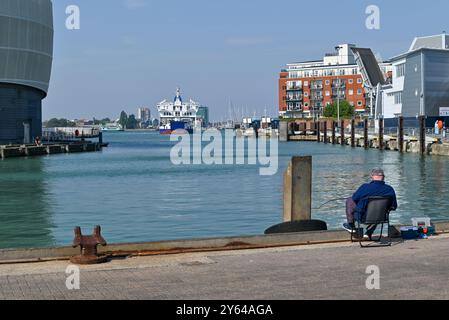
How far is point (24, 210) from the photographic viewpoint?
1252 inches

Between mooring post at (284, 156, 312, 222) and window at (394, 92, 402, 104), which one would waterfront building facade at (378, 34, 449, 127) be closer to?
window at (394, 92, 402, 104)

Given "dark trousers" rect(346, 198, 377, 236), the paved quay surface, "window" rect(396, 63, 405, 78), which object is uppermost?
"window" rect(396, 63, 405, 78)

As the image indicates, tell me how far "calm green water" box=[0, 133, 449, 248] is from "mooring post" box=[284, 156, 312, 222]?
8.33 meters

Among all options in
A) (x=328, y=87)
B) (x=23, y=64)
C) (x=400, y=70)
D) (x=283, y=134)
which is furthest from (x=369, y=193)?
(x=328, y=87)

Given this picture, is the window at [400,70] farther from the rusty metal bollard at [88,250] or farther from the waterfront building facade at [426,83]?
the rusty metal bollard at [88,250]

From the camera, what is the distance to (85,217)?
29.2 meters

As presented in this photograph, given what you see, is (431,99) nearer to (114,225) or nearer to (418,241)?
(114,225)

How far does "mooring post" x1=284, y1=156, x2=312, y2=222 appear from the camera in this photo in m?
14.6

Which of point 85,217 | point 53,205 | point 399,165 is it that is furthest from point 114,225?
point 399,165

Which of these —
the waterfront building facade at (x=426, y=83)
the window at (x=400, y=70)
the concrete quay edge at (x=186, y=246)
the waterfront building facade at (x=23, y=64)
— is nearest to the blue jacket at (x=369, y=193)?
the concrete quay edge at (x=186, y=246)

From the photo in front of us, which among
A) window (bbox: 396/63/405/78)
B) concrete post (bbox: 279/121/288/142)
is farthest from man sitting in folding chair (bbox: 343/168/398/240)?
concrete post (bbox: 279/121/288/142)

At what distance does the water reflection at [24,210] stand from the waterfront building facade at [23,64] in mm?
34952

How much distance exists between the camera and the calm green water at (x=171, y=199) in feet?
82.3
